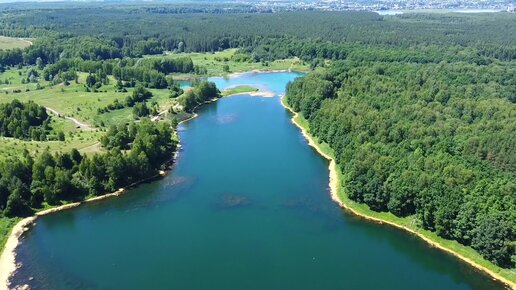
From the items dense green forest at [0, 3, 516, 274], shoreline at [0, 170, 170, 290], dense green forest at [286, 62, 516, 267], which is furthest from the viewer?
dense green forest at [0, 3, 516, 274]

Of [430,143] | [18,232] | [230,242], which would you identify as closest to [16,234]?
[18,232]

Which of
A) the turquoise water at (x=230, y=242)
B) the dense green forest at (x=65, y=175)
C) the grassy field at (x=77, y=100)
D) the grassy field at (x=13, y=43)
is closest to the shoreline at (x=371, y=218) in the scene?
the turquoise water at (x=230, y=242)

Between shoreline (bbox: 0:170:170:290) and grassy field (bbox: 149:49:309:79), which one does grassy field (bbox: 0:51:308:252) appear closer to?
grassy field (bbox: 149:49:309:79)

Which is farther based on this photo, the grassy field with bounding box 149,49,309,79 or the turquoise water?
the grassy field with bounding box 149,49,309,79

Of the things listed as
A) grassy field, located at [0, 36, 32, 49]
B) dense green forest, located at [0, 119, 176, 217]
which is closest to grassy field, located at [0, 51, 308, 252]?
dense green forest, located at [0, 119, 176, 217]

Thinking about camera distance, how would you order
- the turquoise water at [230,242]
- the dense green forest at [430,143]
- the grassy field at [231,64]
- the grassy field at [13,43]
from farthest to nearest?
the grassy field at [13,43] < the grassy field at [231,64] < the dense green forest at [430,143] < the turquoise water at [230,242]

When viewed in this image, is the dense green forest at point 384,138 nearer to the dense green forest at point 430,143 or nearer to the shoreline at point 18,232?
the dense green forest at point 430,143

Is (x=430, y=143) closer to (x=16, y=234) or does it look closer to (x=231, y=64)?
(x=16, y=234)
